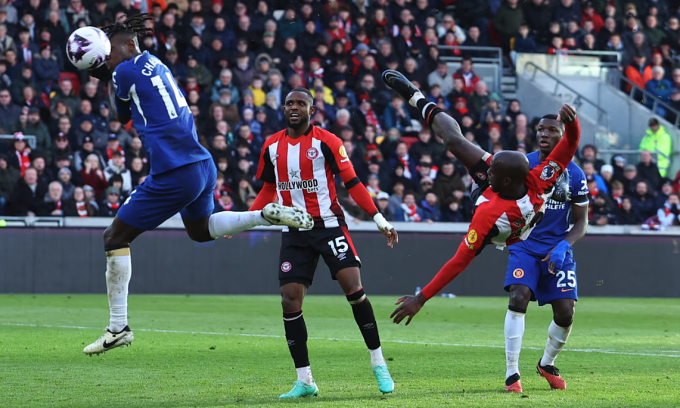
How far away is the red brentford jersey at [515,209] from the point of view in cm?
702

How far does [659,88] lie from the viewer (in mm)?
26000

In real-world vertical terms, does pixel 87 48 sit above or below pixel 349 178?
above

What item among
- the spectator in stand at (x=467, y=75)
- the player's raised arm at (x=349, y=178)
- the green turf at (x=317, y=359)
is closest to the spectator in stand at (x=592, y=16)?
the spectator in stand at (x=467, y=75)

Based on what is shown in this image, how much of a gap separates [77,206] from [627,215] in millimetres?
11107

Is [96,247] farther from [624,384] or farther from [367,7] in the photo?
[624,384]

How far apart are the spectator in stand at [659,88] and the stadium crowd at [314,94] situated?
0.07 meters

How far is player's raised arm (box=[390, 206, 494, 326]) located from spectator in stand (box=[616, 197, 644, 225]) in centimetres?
1503

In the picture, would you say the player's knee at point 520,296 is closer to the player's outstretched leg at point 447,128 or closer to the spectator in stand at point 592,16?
the player's outstretched leg at point 447,128

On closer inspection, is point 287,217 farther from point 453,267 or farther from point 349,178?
point 453,267

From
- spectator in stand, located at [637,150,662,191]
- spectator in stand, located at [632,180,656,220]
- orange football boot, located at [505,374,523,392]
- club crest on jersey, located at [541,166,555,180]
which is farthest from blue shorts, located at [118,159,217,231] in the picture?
spectator in stand, located at [637,150,662,191]

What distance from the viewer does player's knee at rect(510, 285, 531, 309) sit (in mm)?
8000

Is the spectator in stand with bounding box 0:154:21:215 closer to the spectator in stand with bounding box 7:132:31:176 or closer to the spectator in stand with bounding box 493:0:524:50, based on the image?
the spectator in stand with bounding box 7:132:31:176

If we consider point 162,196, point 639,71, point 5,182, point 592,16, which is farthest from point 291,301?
point 592,16

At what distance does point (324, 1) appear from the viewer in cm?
2450
